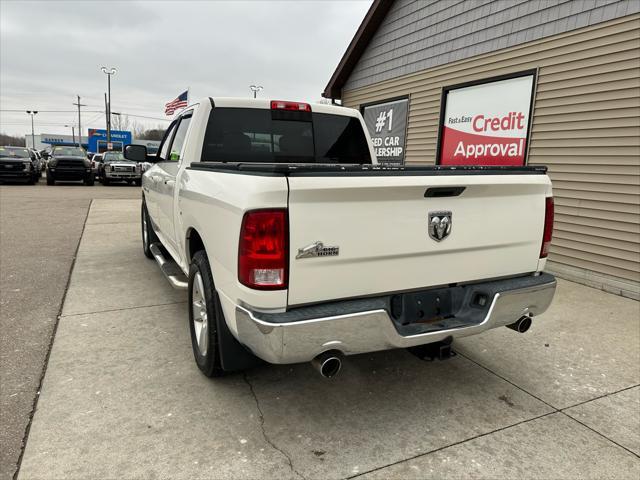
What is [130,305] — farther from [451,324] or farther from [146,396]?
[451,324]

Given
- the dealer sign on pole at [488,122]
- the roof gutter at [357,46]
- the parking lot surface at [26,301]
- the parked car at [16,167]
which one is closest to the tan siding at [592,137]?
the dealer sign on pole at [488,122]

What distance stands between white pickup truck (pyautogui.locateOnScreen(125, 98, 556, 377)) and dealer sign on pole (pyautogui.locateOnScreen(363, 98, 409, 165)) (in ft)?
22.6

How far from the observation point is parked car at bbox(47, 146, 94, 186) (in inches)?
789

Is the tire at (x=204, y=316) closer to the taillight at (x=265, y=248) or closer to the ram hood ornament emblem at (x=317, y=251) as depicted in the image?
the taillight at (x=265, y=248)

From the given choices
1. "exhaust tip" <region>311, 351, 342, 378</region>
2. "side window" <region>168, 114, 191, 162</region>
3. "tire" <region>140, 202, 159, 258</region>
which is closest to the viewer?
"exhaust tip" <region>311, 351, 342, 378</region>

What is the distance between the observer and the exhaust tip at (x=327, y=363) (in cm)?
233

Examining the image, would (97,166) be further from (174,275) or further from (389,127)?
(174,275)

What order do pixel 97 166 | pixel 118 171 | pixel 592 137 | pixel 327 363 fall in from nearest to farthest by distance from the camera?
pixel 327 363 → pixel 592 137 → pixel 118 171 → pixel 97 166

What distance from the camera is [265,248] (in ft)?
7.22

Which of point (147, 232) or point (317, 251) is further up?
point (317, 251)

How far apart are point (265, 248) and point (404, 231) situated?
79cm

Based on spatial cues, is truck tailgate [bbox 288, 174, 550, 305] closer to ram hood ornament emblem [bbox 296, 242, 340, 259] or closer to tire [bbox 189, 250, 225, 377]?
ram hood ornament emblem [bbox 296, 242, 340, 259]

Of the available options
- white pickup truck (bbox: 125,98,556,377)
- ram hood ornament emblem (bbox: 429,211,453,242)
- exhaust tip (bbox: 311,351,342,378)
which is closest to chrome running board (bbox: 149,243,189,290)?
white pickup truck (bbox: 125,98,556,377)

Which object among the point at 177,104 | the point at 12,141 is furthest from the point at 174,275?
the point at 12,141
